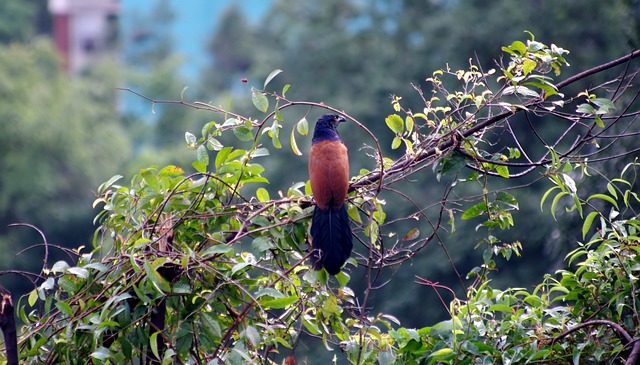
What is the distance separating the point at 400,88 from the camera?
15.1m

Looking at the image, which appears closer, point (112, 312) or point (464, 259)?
point (112, 312)

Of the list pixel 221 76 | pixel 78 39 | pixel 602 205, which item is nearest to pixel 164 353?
pixel 602 205

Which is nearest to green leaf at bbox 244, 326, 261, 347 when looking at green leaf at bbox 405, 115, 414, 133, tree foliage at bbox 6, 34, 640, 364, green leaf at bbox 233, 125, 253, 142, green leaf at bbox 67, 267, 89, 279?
tree foliage at bbox 6, 34, 640, 364

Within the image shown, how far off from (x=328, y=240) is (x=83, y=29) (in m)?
38.9

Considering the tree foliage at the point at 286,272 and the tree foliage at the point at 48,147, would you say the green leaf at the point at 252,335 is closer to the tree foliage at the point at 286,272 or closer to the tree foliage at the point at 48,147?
the tree foliage at the point at 286,272

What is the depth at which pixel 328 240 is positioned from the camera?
8.19 ft

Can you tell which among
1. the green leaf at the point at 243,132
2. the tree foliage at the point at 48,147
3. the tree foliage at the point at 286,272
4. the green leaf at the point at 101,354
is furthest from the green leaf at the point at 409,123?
the tree foliage at the point at 48,147

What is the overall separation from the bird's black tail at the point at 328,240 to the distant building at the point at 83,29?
35.6 meters

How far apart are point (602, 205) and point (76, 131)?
66.8ft

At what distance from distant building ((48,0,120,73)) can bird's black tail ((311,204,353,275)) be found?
3561 centimetres

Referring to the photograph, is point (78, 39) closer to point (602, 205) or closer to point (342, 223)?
point (602, 205)

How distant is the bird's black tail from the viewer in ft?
8.18

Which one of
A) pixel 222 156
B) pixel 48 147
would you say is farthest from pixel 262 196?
pixel 48 147

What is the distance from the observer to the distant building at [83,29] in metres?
37.9
